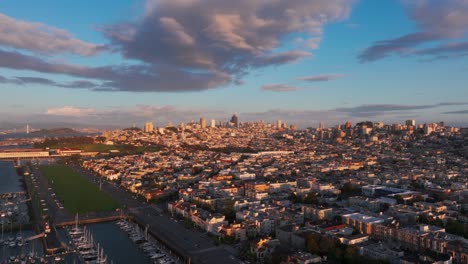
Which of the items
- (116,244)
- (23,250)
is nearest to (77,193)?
(116,244)

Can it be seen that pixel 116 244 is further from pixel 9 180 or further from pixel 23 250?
pixel 9 180

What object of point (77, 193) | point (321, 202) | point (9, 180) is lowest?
point (9, 180)

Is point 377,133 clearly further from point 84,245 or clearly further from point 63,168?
point 84,245

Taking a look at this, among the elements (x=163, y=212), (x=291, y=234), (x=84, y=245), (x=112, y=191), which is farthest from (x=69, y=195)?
(x=291, y=234)

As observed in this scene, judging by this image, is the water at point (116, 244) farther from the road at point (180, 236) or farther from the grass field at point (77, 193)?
the grass field at point (77, 193)

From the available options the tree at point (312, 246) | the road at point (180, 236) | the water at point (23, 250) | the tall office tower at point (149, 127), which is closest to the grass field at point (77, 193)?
the road at point (180, 236)
